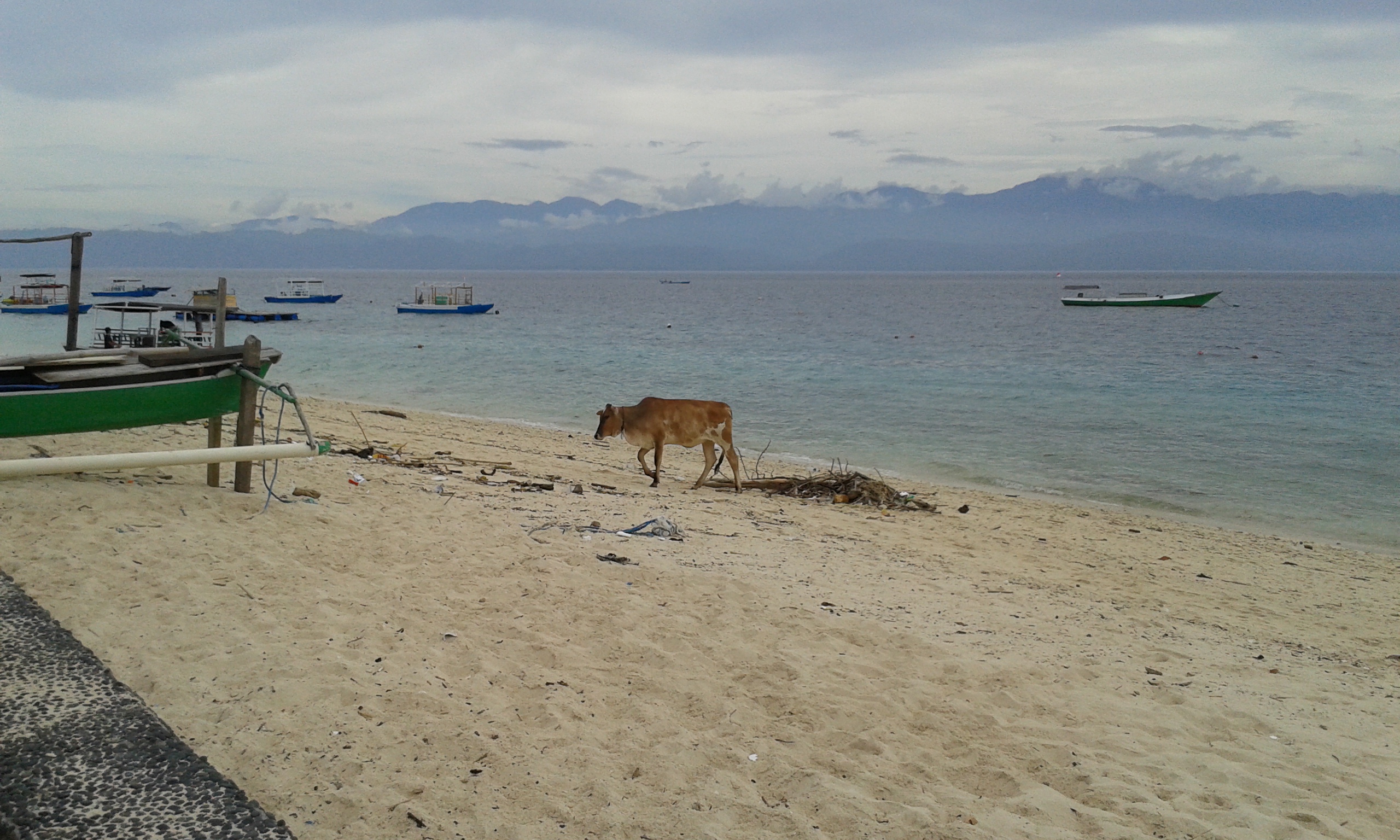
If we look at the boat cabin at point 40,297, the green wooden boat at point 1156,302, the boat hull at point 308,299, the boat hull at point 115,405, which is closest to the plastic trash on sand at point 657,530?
the boat hull at point 115,405

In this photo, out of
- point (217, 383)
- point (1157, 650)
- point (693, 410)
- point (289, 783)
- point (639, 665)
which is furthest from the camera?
point (693, 410)

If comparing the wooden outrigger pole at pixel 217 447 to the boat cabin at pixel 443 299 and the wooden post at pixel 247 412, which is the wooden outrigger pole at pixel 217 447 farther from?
the boat cabin at pixel 443 299

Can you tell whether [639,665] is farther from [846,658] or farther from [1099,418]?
[1099,418]

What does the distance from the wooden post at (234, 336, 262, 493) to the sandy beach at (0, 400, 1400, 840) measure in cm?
17

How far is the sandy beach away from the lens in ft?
11.8

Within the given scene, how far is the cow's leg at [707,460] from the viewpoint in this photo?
38.4ft

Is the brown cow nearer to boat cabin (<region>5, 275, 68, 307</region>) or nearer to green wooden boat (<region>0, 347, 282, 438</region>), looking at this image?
green wooden boat (<region>0, 347, 282, 438</region>)

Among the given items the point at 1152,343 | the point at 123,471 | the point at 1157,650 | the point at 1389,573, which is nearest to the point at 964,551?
the point at 1157,650

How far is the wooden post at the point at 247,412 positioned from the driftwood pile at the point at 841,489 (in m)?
6.04

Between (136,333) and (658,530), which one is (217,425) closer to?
(658,530)

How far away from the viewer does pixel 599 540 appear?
758 centimetres

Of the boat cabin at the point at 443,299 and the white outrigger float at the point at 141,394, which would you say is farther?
the boat cabin at the point at 443,299

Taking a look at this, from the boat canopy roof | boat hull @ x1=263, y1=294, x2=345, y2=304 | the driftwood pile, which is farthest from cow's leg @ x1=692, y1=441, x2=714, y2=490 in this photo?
boat hull @ x1=263, y1=294, x2=345, y2=304

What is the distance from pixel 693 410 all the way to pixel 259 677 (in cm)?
764
